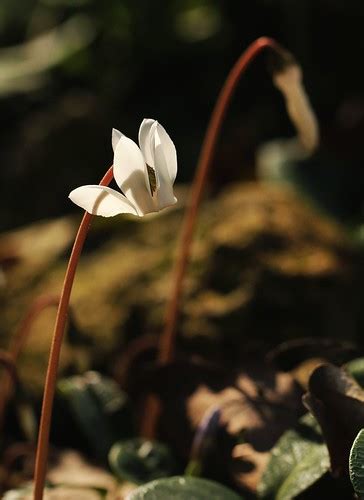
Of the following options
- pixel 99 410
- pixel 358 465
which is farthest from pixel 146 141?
pixel 99 410

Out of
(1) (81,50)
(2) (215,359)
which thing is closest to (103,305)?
(2) (215,359)

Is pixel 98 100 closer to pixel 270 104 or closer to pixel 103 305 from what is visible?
pixel 270 104

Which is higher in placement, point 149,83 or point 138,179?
point 138,179

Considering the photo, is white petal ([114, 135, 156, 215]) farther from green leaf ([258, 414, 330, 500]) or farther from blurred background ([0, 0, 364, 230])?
blurred background ([0, 0, 364, 230])

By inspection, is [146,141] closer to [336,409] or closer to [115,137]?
[115,137]

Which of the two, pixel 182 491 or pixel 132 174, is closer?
pixel 132 174

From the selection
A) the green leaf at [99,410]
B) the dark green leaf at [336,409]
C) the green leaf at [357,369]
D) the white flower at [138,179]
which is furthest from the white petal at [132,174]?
the green leaf at [99,410]
